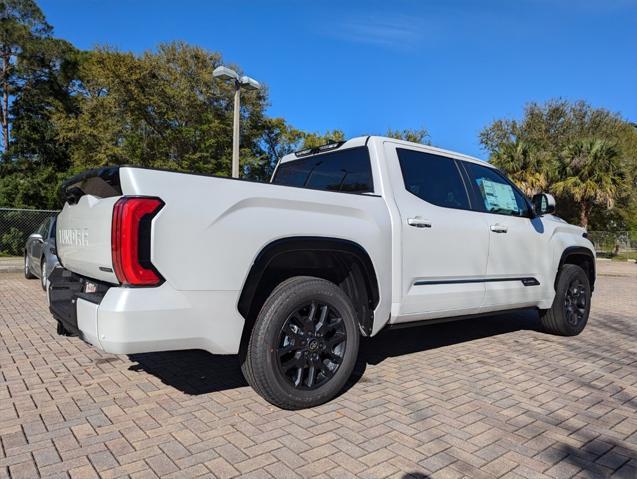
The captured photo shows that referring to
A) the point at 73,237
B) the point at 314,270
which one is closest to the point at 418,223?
the point at 314,270

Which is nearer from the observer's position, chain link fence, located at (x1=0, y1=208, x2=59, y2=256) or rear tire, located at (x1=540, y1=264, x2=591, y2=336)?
rear tire, located at (x1=540, y1=264, x2=591, y2=336)

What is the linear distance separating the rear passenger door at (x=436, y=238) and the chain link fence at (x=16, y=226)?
1488 centimetres

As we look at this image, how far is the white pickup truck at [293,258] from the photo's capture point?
2.61 metres

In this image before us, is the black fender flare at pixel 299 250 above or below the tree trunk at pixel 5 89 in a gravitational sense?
below

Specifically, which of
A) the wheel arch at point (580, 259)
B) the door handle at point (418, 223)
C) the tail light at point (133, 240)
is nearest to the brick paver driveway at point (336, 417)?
the tail light at point (133, 240)

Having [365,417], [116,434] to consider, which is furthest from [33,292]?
[365,417]

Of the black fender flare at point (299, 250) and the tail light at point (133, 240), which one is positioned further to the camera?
the black fender flare at point (299, 250)

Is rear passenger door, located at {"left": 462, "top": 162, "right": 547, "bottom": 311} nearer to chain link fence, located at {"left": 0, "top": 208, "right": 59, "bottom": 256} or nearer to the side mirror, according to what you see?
the side mirror

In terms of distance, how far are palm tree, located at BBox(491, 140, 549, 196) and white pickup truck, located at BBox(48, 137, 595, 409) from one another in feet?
65.2

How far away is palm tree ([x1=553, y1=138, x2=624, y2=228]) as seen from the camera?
75.0ft

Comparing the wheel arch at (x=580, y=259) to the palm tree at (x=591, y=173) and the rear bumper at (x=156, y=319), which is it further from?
the palm tree at (x=591, y=173)

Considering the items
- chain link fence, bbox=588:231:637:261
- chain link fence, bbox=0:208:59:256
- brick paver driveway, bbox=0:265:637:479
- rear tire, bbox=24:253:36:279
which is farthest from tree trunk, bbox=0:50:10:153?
chain link fence, bbox=588:231:637:261

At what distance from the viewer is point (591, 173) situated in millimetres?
23297

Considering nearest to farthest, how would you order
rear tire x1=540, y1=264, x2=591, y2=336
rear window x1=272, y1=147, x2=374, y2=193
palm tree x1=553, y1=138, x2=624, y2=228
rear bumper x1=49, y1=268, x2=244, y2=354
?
rear bumper x1=49, y1=268, x2=244, y2=354
rear window x1=272, y1=147, x2=374, y2=193
rear tire x1=540, y1=264, x2=591, y2=336
palm tree x1=553, y1=138, x2=624, y2=228
